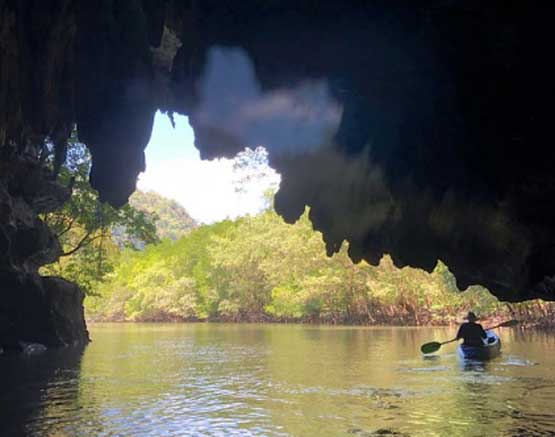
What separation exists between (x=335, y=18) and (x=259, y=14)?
5.80 feet

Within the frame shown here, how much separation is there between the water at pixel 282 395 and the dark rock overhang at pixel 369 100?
3.50 meters

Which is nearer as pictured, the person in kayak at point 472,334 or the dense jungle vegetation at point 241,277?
the person in kayak at point 472,334

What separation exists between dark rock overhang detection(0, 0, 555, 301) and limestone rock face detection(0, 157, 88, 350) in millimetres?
10293

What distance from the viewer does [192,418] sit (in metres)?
14.5

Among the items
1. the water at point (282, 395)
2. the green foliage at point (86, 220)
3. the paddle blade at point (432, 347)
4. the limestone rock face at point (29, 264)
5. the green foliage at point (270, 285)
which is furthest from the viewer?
the green foliage at point (270, 285)

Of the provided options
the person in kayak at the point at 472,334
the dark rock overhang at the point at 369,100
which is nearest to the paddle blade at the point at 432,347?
the person in kayak at the point at 472,334

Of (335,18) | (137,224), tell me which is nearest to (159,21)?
(335,18)

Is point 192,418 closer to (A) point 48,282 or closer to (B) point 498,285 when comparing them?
(B) point 498,285

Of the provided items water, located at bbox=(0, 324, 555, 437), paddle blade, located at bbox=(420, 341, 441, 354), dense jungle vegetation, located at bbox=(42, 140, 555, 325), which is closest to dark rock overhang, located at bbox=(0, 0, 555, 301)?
water, located at bbox=(0, 324, 555, 437)

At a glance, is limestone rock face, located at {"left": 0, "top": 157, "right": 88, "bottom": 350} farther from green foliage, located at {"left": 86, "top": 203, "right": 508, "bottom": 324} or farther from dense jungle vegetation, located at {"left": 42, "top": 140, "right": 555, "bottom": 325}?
green foliage, located at {"left": 86, "top": 203, "right": 508, "bottom": 324}

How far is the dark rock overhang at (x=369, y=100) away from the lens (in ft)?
34.8

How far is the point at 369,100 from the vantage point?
13633mm

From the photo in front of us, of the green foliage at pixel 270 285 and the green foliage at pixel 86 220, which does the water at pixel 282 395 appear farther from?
the green foliage at pixel 270 285

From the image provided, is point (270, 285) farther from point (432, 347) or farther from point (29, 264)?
point (432, 347)
